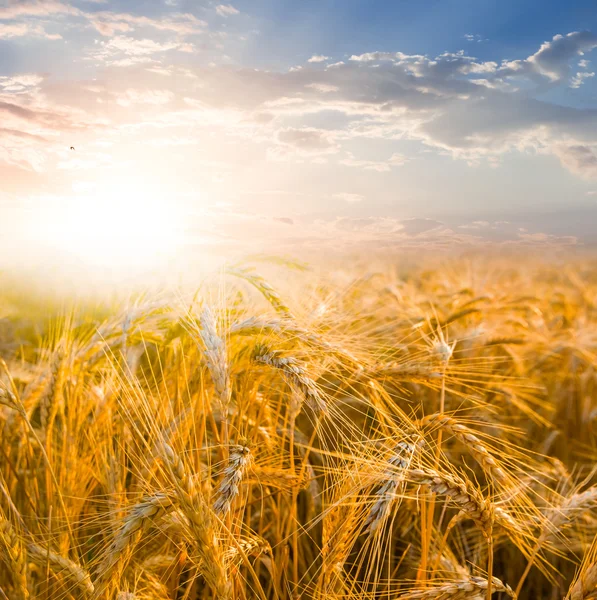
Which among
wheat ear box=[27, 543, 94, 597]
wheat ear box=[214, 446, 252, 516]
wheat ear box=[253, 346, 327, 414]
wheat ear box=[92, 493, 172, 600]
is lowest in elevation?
wheat ear box=[27, 543, 94, 597]

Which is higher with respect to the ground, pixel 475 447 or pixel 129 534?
pixel 475 447

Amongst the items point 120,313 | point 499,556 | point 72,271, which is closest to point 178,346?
point 120,313

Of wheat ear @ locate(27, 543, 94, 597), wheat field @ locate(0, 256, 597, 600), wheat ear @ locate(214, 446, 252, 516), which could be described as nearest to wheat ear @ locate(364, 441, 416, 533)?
wheat field @ locate(0, 256, 597, 600)

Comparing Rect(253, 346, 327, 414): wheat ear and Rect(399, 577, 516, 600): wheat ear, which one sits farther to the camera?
Rect(253, 346, 327, 414): wheat ear

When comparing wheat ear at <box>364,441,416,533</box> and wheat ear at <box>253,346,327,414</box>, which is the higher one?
wheat ear at <box>253,346,327,414</box>

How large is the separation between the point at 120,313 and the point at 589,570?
204 centimetres

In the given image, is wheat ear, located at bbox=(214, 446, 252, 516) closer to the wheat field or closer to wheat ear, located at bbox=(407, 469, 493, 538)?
the wheat field

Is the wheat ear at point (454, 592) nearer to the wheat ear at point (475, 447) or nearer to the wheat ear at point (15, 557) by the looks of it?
the wheat ear at point (475, 447)

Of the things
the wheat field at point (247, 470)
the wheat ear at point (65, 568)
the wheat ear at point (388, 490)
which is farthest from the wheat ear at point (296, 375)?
the wheat ear at point (65, 568)

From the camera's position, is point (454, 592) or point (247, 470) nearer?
point (454, 592)

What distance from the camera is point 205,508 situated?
1.37 metres

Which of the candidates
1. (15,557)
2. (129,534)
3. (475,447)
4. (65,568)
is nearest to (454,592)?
(475,447)

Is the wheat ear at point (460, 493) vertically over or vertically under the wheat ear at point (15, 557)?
over

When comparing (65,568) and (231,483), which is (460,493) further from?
(65,568)
